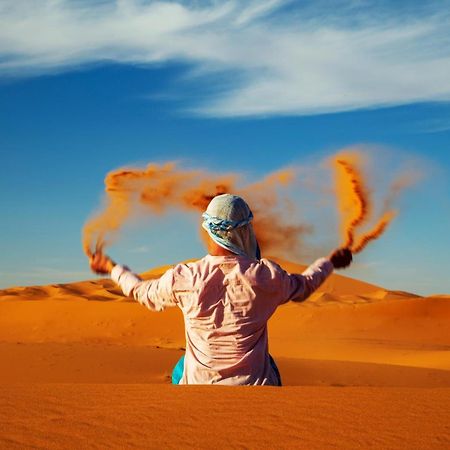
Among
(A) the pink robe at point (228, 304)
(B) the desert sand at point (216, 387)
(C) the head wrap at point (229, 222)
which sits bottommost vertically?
(B) the desert sand at point (216, 387)

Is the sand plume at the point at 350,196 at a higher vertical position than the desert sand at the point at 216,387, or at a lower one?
higher

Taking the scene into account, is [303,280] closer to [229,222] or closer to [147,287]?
[229,222]

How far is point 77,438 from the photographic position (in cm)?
322

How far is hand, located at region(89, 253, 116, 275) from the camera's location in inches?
214

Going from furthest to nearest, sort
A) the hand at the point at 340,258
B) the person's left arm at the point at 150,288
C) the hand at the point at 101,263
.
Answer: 1. the hand at the point at 101,263
2. the hand at the point at 340,258
3. the person's left arm at the point at 150,288

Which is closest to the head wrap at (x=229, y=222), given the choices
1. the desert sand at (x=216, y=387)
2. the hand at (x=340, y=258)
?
the hand at (x=340, y=258)

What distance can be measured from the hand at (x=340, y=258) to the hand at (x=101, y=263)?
157cm

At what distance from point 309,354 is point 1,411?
18.4 metres

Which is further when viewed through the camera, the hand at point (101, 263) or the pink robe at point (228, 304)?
the hand at point (101, 263)

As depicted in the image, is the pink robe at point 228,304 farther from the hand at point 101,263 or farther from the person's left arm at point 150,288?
the hand at point 101,263

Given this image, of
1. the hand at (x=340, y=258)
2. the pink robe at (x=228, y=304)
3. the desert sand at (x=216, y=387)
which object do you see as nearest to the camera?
the desert sand at (x=216, y=387)

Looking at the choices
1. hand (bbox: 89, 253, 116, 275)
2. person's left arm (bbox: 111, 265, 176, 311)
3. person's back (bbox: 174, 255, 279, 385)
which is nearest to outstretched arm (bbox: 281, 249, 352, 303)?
person's back (bbox: 174, 255, 279, 385)

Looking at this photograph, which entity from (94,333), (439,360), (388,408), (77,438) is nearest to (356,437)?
(388,408)

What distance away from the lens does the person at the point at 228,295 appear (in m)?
4.59
